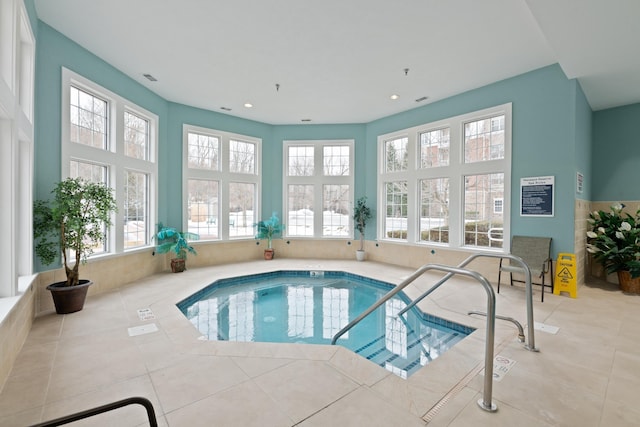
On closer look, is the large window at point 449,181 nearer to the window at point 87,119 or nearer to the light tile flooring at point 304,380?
→ the light tile flooring at point 304,380

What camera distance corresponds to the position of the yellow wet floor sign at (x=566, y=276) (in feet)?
14.1

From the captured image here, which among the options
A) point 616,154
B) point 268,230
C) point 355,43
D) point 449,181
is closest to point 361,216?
point 449,181

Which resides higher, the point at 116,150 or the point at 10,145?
the point at 116,150

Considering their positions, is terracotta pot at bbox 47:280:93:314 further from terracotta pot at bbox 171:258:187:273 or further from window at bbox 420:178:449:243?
window at bbox 420:178:449:243

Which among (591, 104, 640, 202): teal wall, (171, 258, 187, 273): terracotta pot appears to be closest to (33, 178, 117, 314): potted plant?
(171, 258, 187, 273): terracotta pot

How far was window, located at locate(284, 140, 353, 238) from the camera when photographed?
770 cm

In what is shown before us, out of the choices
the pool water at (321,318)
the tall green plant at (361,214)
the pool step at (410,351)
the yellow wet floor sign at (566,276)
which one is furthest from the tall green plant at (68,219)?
the yellow wet floor sign at (566,276)

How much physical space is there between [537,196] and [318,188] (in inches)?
184

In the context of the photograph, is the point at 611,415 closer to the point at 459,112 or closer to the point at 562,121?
the point at 562,121

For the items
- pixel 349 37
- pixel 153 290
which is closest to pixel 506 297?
pixel 349 37

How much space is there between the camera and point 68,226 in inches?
139

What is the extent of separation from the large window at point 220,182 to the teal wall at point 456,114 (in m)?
0.24

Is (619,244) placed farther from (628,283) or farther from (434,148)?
(434,148)

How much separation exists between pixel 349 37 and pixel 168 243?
4882 mm
